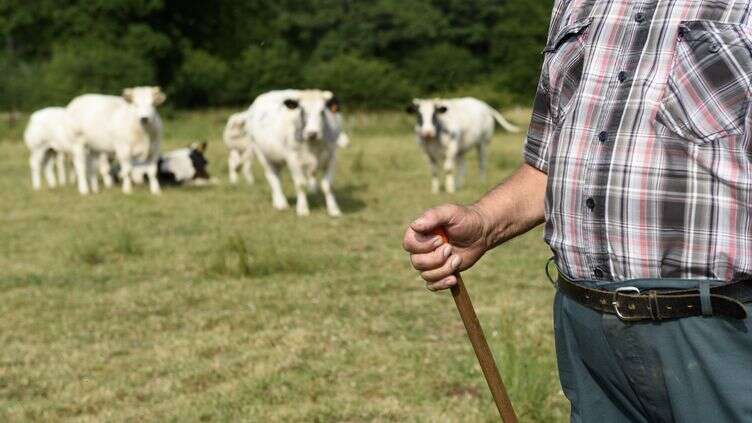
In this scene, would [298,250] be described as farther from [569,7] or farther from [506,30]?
[506,30]

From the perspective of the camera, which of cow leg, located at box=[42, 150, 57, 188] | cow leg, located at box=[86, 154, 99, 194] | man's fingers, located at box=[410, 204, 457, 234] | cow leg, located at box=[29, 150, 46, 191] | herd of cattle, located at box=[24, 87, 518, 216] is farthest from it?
cow leg, located at box=[42, 150, 57, 188]

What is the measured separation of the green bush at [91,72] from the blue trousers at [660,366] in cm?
3841

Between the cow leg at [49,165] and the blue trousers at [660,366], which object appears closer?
the blue trousers at [660,366]

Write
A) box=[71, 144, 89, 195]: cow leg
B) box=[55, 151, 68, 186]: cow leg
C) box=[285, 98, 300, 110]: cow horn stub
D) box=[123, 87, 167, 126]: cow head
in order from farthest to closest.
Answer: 1. box=[55, 151, 68, 186]: cow leg
2. box=[71, 144, 89, 195]: cow leg
3. box=[123, 87, 167, 126]: cow head
4. box=[285, 98, 300, 110]: cow horn stub

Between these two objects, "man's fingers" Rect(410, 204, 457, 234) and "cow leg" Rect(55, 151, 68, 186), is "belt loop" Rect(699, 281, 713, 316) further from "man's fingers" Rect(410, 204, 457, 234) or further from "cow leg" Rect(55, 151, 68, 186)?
"cow leg" Rect(55, 151, 68, 186)

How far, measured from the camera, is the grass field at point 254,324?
4.92 metres

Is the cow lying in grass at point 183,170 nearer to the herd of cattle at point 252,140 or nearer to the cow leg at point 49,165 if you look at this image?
the herd of cattle at point 252,140

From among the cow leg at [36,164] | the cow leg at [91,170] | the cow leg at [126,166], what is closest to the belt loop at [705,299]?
the cow leg at [126,166]

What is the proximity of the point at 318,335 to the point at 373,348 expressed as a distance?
0.48 meters

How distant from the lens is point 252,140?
13797 mm

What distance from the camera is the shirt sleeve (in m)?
2.15

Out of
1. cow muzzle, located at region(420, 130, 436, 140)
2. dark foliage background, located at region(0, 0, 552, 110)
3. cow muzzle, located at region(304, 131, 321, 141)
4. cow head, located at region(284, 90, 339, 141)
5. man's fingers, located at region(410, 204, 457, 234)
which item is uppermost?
man's fingers, located at region(410, 204, 457, 234)

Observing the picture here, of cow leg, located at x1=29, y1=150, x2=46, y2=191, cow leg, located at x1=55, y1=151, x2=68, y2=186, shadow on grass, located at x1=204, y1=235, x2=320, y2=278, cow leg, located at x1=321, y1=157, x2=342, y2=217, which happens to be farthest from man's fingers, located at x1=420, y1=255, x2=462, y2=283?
cow leg, located at x1=55, y1=151, x2=68, y2=186

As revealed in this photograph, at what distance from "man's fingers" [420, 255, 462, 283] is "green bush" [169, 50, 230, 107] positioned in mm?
44201
